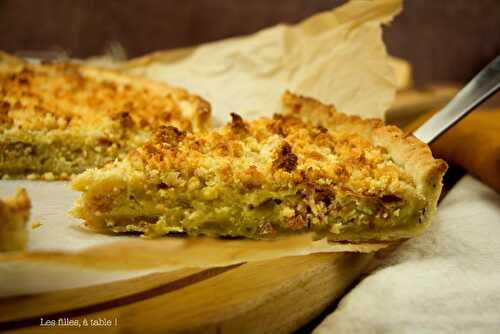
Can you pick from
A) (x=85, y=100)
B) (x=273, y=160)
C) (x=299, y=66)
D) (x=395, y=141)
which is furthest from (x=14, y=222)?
(x=299, y=66)

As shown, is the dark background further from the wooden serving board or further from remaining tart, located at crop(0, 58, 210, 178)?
the wooden serving board

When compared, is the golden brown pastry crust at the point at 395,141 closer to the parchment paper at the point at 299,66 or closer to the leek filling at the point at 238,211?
the leek filling at the point at 238,211

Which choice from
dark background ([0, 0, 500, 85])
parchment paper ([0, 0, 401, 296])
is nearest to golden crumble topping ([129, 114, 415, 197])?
parchment paper ([0, 0, 401, 296])

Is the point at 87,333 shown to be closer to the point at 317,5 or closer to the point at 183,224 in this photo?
the point at 183,224

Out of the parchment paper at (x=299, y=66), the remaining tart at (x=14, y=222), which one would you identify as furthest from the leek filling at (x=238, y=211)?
the parchment paper at (x=299, y=66)

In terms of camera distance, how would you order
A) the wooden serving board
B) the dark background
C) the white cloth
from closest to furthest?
the wooden serving board, the white cloth, the dark background

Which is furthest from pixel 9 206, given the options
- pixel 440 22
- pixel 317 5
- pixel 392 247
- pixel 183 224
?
pixel 440 22
